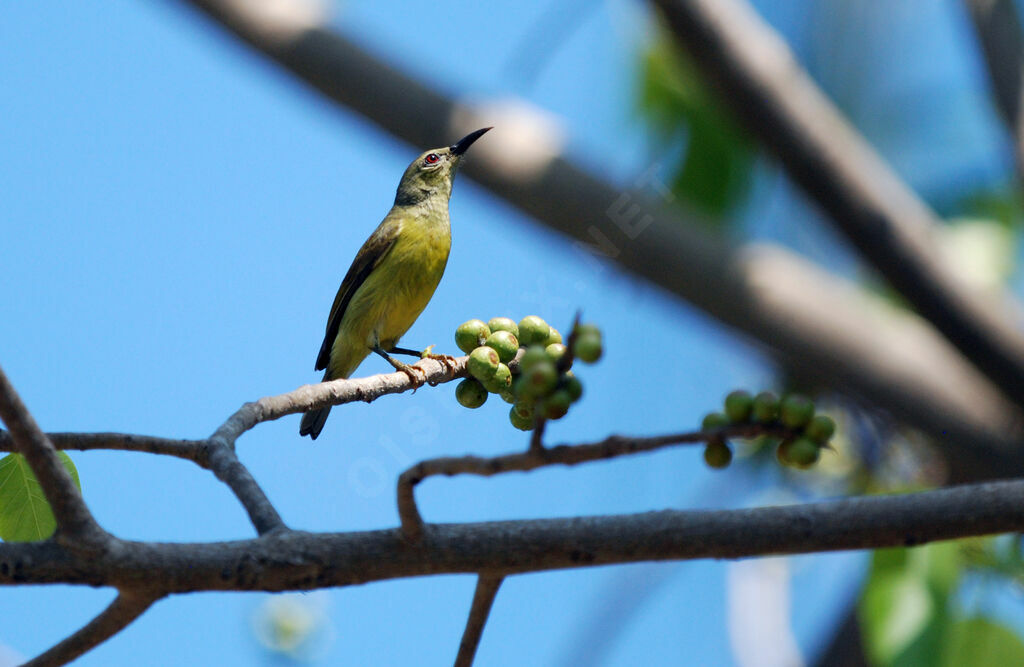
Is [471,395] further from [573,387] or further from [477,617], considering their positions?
[573,387]

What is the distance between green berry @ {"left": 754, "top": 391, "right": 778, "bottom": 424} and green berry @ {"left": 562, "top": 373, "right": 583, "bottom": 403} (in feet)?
0.99

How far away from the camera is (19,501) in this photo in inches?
82.4

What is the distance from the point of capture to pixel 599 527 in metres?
1.87

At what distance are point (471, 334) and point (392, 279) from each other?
1719 millimetres

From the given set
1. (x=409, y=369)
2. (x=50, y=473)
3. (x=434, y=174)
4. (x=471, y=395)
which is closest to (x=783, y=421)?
(x=471, y=395)

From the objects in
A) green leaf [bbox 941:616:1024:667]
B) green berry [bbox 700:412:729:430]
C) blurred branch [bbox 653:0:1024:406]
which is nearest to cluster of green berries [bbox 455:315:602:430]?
green berry [bbox 700:412:729:430]

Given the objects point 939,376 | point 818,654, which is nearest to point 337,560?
point 939,376

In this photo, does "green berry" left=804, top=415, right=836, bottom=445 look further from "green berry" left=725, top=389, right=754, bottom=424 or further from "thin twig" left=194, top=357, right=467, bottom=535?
"thin twig" left=194, top=357, right=467, bottom=535

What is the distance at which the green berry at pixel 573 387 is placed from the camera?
1496mm

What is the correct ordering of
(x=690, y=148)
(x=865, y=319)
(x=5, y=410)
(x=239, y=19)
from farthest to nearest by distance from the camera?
(x=690, y=148)
(x=865, y=319)
(x=239, y=19)
(x=5, y=410)

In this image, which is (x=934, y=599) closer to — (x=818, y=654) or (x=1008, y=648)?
(x=1008, y=648)

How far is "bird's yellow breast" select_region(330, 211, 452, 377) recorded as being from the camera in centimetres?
388

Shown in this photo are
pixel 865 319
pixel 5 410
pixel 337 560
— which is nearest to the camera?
pixel 5 410

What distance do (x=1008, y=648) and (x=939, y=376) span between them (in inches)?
160
